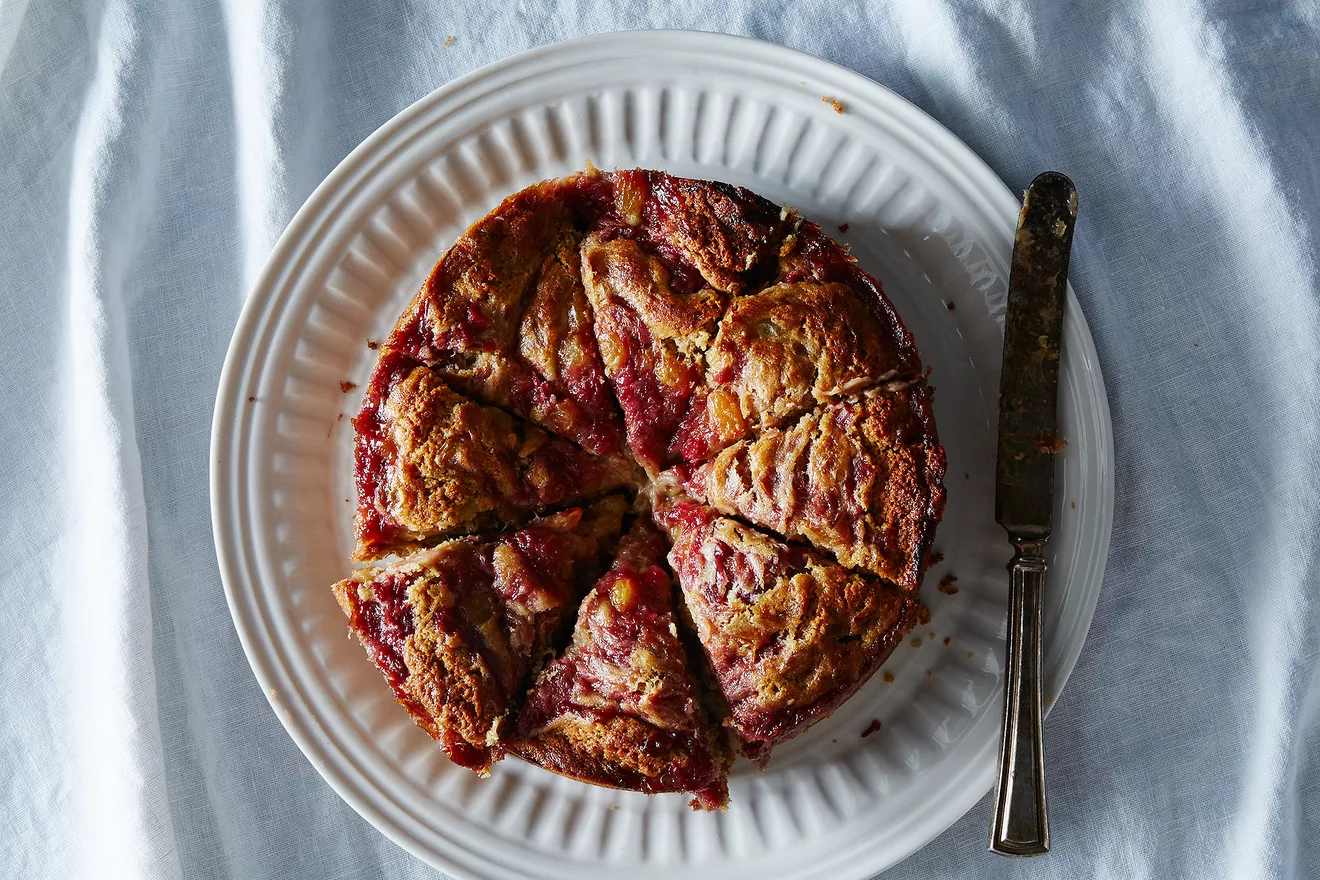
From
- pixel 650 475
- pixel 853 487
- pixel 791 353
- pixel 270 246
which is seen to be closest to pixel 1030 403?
pixel 853 487

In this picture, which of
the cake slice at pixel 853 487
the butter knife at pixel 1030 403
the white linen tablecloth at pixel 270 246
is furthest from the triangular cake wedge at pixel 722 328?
the white linen tablecloth at pixel 270 246

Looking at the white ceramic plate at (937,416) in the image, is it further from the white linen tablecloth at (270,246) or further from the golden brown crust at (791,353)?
the golden brown crust at (791,353)

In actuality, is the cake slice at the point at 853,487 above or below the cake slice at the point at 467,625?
above

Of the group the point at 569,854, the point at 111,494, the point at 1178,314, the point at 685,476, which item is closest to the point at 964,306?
the point at 1178,314

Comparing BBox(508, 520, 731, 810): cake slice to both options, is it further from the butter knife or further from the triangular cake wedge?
the butter knife

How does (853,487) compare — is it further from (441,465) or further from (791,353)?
(441,465)

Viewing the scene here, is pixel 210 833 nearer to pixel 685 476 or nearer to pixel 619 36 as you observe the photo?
pixel 685 476
